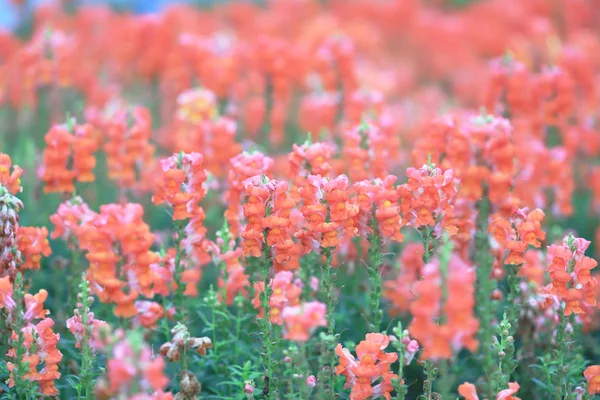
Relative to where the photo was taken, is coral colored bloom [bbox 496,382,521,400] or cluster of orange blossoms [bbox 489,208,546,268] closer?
coral colored bloom [bbox 496,382,521,400]

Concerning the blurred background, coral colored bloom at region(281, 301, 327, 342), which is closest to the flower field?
coral colored bloom at region(281, 301, 327, 342)

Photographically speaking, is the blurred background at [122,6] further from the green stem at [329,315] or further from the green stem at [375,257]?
the green stem at [329,315]

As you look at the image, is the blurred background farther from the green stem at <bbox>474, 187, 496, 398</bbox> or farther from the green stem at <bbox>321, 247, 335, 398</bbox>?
the green stem at <bbox>474, 187, 496, 398</bbox>

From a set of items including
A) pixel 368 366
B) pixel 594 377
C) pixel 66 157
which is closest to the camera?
pixel 368 366

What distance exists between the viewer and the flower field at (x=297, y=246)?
4070 mm

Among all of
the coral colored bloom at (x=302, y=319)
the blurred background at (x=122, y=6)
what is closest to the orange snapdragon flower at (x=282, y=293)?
the coral colored bloom at (x=302, y=319)

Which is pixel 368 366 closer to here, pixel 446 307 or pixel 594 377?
pixel 446 307

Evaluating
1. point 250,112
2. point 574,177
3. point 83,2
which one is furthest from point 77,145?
point 83,2

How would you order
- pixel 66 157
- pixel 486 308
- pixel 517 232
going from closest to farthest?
pixel 486 308
pixel 517 232
pixel 66 157

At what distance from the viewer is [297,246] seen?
196 inches

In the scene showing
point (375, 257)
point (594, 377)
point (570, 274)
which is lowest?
point (594, 377)

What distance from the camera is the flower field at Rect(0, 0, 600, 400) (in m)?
4.07

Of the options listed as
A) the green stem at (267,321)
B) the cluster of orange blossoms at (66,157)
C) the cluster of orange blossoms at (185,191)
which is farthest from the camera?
the cluster of orange blossoms at (66,157)

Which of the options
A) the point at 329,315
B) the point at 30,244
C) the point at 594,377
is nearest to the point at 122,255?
the point at 30,244
